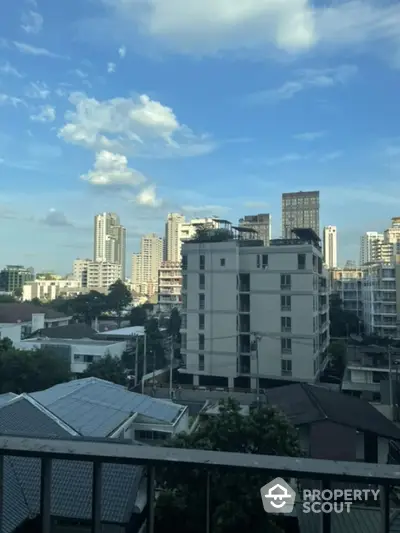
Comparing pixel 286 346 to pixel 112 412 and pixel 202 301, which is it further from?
pixel 112 412

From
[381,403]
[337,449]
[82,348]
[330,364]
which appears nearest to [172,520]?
[337,449]

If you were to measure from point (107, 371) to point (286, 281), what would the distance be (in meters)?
8.24

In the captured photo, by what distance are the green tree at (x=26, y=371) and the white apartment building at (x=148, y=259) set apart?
57.0 metres

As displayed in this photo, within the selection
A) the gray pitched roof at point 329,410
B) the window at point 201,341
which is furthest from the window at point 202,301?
the gray pitched roof at point 329,410

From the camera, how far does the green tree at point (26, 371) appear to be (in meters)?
13.5

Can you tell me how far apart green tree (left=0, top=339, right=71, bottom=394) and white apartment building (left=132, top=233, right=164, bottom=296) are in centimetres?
5697

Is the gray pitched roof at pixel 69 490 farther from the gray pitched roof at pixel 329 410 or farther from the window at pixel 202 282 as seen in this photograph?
the window at pixel 202 282

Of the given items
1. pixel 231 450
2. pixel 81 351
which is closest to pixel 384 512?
pixel 231 450

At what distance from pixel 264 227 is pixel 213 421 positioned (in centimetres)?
3391

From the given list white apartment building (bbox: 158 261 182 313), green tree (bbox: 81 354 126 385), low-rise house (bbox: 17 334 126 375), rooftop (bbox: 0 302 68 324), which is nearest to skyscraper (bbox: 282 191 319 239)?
white apartment building (bbox: 158 261 182 313)

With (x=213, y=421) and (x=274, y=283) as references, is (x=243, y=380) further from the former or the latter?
(x=213, y=421)

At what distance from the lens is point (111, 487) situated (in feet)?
14.7

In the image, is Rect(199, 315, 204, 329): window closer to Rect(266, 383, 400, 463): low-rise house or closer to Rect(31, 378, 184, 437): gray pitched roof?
Rect(31, 378, 184, 437): gray pitched roof

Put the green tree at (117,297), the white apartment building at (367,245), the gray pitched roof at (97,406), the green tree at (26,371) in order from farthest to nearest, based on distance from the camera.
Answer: the white apartment building at (367,245) → the green tree at (117,297) → the green tree at (26,371) → the gray pitched roof at (97,406)
